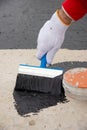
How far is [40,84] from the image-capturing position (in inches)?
73.5

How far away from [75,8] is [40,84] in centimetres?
51

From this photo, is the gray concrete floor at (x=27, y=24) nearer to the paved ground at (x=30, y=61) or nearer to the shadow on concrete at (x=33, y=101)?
the paved ground at (x=30, y=61)

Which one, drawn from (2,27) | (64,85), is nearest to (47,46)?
(64,85)

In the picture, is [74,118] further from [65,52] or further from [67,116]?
[65,52]

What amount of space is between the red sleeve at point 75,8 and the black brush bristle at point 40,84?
39 cm

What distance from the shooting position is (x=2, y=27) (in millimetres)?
2803

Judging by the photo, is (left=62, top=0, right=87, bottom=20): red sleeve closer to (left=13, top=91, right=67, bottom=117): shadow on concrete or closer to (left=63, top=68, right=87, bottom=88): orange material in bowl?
(left=63, top=68, right=87, bottom=88): orange material in bowl

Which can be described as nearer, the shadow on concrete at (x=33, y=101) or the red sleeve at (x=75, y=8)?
the red sleeve at (x=75, y=8)

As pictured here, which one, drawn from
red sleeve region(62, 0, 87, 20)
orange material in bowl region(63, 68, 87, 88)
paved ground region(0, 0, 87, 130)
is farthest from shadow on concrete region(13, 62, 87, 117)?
red sleeve region(62, 0, 87, 20)

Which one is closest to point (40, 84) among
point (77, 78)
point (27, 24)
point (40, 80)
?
point (40, 80)

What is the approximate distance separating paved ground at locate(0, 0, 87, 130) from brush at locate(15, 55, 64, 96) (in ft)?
0.14

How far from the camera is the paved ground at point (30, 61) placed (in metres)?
1.71

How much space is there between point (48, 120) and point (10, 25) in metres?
1.35

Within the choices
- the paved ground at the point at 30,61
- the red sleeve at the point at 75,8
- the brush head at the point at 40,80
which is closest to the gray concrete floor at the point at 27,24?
the paved ground at the point at 30,61
